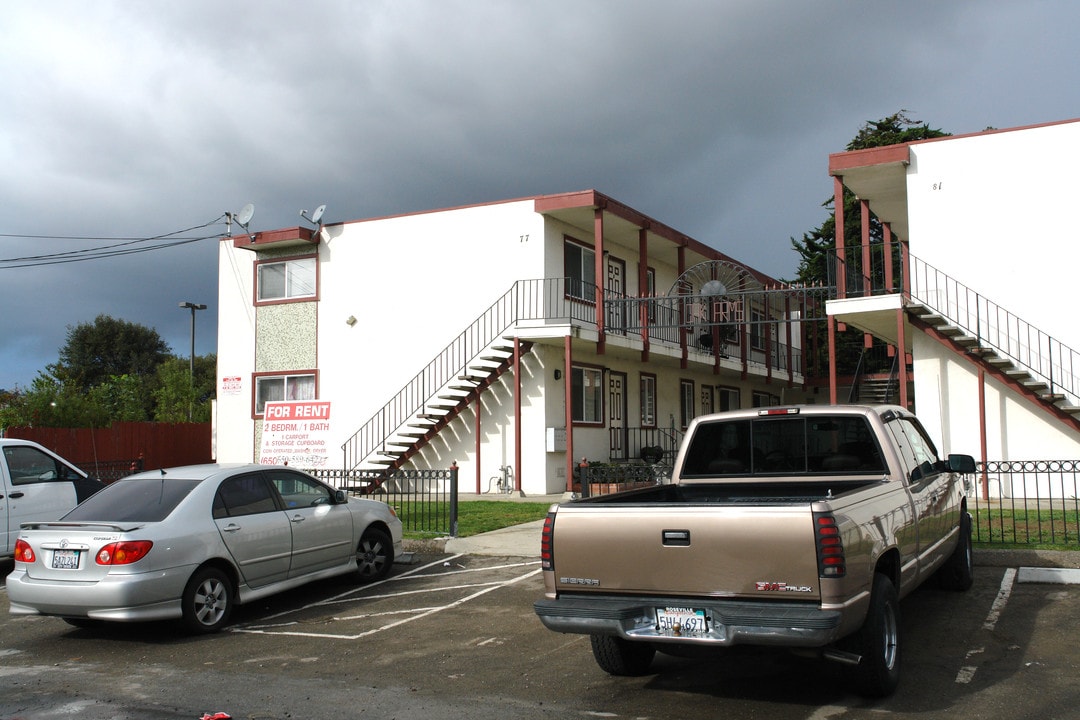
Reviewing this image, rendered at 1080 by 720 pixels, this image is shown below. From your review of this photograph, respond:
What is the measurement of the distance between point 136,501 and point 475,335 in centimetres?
1399

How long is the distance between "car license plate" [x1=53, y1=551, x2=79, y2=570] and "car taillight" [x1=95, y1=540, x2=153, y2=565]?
0.85 ft

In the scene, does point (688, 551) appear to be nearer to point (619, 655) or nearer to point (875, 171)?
point (619, 655)

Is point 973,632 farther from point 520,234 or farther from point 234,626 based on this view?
point 520,234

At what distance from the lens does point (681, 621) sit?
5641 millimetres

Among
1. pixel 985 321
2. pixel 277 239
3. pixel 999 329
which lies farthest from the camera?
pixel 277 239

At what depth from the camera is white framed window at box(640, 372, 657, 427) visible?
26.6m

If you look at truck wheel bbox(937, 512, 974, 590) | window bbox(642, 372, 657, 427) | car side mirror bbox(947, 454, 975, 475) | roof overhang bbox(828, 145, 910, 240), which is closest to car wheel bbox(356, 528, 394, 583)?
truck wheel bbox(937, 512, 974, 590)

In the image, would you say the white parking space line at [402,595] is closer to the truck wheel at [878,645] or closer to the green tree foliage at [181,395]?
the truck wheel at [878,645]

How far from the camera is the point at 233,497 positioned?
362 inches

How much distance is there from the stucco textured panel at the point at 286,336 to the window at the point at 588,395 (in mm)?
7002

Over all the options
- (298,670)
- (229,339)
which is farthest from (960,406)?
(229,339)

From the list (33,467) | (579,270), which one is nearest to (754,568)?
(33,467)

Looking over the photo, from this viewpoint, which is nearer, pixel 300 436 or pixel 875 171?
pixel 300 436

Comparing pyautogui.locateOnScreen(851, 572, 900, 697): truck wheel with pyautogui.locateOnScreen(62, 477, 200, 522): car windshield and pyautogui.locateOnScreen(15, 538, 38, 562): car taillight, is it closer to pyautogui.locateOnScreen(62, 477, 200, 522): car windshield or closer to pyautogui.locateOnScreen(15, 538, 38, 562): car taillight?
pyautogui.locateOnScreen(62, 477, 200, 522): car windshield
